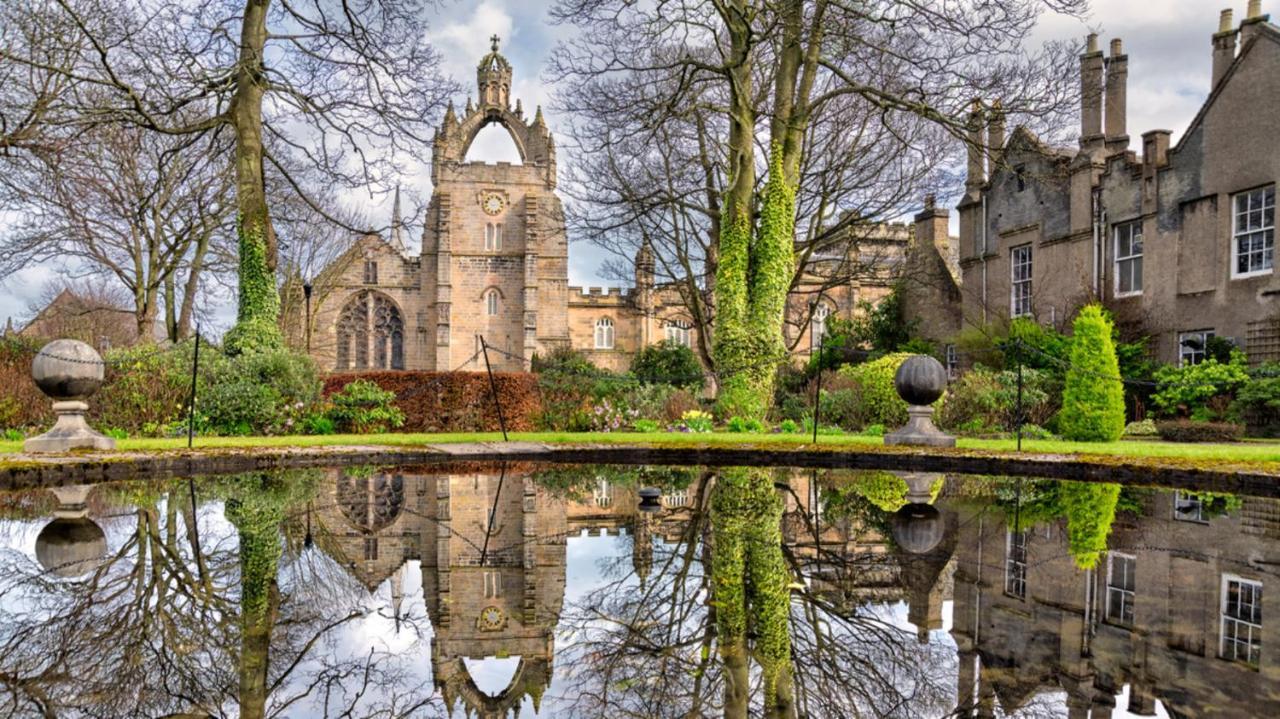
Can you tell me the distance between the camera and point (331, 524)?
6398mm

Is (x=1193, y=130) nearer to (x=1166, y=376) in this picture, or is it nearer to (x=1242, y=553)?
(x=1166, y=376)

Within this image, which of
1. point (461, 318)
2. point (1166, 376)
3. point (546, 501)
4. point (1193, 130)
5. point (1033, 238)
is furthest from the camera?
point (461, 318)

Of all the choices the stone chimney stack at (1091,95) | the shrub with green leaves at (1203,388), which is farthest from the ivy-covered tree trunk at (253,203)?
the stone chimney stack at (1091,95)

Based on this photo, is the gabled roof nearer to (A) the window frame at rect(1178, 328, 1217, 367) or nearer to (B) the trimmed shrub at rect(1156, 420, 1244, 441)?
(A) the window frame at rect(1178, 328, 1217, 367)

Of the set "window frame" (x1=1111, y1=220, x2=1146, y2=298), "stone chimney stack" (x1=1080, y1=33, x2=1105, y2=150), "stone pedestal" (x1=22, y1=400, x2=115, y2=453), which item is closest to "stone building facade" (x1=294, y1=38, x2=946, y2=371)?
"stone chimney stack" (x1=1080, y1=33, x2=1105, y2=150)

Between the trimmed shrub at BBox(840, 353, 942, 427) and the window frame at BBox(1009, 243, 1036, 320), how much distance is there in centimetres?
895

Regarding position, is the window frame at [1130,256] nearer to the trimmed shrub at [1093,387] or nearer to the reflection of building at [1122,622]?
the trimmed shrub at [1093,387]

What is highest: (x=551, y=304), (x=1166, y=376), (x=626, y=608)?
(x=551, y=304)

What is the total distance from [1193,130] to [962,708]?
20571mm

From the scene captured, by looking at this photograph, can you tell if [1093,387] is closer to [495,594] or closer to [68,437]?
[495,594]

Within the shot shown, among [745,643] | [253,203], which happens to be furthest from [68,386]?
[745,643]

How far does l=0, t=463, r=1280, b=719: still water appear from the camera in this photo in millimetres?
3045

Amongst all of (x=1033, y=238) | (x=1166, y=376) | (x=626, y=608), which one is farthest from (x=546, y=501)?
(x=1033, y=238)

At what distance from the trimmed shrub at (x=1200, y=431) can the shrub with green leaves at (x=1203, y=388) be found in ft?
2.91
